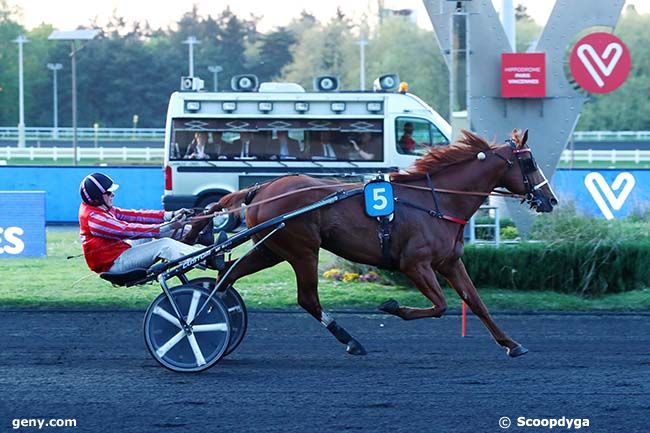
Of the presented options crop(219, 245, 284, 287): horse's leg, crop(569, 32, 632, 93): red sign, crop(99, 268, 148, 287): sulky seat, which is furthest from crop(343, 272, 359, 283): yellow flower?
crop(99, 268, 148, 287): sulky seat

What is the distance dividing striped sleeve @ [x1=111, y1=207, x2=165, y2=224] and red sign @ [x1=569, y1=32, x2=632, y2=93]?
6.36 m

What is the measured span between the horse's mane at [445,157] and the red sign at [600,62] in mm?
4793

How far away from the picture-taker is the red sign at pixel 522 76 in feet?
41.5

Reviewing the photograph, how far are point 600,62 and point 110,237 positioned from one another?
7.21m

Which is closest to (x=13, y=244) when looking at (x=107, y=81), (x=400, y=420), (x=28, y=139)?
(x=400, y=420)

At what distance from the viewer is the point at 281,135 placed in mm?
18422

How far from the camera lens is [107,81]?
52531 millimetres

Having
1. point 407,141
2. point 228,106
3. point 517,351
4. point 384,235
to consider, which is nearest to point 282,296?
point 384,235

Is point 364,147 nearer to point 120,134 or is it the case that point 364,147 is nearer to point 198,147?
point 198,147

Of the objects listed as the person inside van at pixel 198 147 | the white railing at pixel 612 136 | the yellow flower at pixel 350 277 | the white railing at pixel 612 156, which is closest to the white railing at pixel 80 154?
the white railing at pixel 612 156

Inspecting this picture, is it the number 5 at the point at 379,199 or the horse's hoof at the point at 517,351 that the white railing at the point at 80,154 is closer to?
the number 5 at the point at 379,199

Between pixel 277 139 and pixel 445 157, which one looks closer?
pixel 445 157

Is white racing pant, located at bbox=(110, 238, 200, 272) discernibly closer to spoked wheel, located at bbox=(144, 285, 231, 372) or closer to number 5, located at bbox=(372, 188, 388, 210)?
spoked wheel, located at bbox=(144, 285, 231, 372)

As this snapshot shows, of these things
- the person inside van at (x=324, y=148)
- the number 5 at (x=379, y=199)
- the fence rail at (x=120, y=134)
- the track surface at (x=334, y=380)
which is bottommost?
the track surface at (x=334, y=380)
